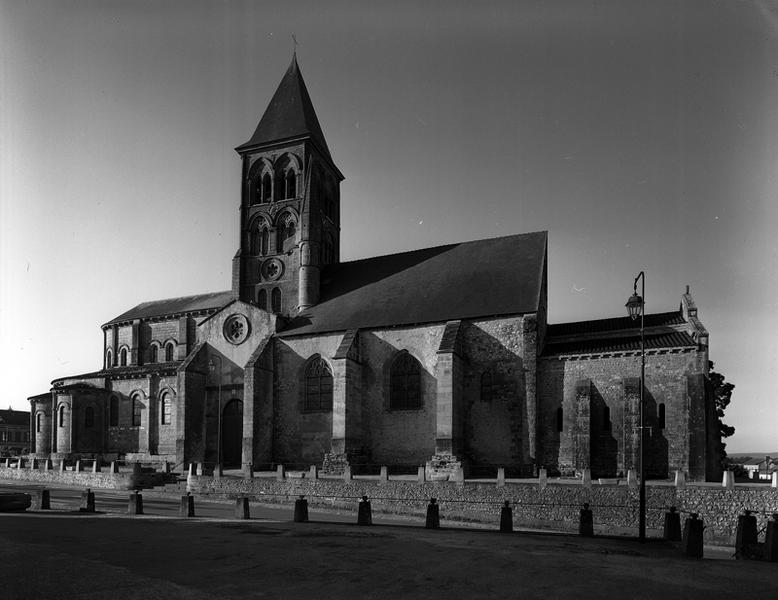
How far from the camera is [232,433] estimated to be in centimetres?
3469

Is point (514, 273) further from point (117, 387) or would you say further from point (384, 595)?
point (117, 387)

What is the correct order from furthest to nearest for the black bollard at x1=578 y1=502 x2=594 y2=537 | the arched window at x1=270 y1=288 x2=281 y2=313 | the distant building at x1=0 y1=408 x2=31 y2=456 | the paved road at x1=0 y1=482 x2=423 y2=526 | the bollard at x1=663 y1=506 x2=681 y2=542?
the distant building at x1=0 y1=408 x2=31 y2=456, the arched window at x1=270 y1=288 x2=281 y2=313, the paved road at x1=0 y1=482 x2=423 y2=526, the black bollard at x1=578 y1=502 x2=594 y2=537, the bollard at x1=663 y1=506 x2=681 y2=542

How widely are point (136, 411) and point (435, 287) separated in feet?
73.4

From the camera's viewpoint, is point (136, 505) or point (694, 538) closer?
point (694, 538)

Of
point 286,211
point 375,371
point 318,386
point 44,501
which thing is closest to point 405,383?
point 375,371

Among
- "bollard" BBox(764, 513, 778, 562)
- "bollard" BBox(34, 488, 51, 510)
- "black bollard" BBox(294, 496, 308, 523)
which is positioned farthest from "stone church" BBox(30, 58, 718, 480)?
"bollard" BBox(764, 513, 778, 562)

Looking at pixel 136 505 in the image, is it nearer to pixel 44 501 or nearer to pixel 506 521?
pixel 44 501

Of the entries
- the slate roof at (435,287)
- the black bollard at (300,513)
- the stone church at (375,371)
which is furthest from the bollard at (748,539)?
the slate roof at (435,287)

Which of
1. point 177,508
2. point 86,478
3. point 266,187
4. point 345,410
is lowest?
point 86,478

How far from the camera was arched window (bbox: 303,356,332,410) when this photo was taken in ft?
104

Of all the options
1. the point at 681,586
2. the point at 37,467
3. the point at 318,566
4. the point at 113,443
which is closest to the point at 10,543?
the point at 318,566

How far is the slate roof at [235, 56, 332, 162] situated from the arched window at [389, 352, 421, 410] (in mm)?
15941

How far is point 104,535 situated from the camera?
13406 millimetres

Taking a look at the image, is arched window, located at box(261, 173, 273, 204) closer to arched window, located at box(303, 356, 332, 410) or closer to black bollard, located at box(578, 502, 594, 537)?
arched window, located at box(303, 356, 332, 410)
